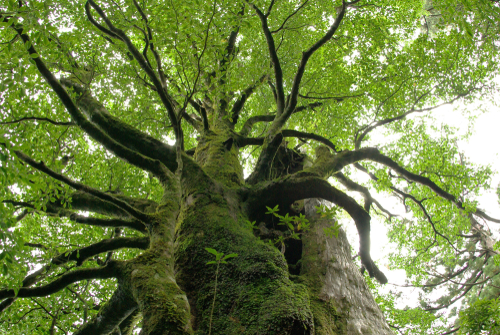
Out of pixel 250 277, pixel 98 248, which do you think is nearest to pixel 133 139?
pixel 98 248

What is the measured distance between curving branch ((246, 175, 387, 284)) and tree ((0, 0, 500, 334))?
2cm

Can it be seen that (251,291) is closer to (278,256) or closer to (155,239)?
(278,256)

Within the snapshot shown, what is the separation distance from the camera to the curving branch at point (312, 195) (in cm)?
364

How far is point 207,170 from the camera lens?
172 inches

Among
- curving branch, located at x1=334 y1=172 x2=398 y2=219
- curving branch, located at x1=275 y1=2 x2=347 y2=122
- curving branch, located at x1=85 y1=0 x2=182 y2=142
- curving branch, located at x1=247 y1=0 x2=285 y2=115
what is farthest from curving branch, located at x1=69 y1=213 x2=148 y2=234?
curving branch, located at x1=334 y1=172 x2=398 y2=219

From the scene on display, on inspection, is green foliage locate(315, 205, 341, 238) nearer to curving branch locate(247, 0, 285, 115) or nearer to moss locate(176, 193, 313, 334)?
moss locate(176, 193, 313, 334)

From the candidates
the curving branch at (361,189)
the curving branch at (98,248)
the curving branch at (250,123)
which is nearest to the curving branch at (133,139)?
the curving branch at (98,248)

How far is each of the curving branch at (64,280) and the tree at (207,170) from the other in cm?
1

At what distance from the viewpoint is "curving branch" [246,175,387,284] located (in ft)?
12.0

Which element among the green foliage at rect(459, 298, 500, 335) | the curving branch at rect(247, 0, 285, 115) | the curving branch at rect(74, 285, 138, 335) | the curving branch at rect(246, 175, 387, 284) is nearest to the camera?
the curving branch at rect(74, 285, 138, 335)

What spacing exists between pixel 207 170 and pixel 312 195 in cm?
167

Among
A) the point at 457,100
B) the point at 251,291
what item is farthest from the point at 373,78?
→ the point at 251,291

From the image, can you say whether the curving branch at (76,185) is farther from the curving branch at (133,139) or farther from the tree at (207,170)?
the curving branch at (133,139)

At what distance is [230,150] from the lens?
16.9ft
